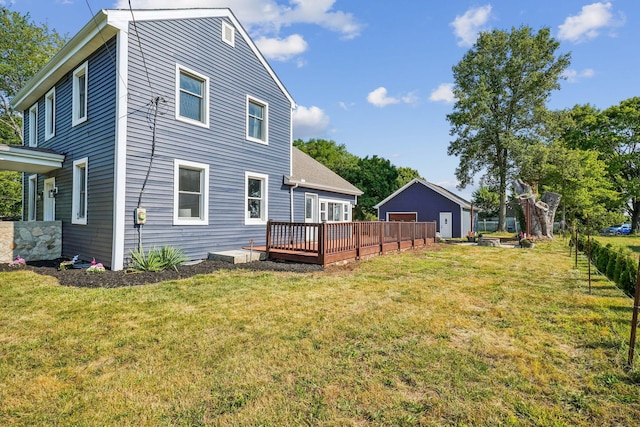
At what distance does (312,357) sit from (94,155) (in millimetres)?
8096

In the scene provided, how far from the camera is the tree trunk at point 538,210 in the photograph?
1844 centimetres

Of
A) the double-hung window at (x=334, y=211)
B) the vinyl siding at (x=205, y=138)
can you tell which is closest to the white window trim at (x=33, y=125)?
the vinyl siding at (x=205, y=138)

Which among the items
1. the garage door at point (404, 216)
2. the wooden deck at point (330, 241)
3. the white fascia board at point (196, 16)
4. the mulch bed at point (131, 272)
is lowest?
the mulch bed at point (131, 272)

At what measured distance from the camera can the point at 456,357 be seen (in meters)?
3.02

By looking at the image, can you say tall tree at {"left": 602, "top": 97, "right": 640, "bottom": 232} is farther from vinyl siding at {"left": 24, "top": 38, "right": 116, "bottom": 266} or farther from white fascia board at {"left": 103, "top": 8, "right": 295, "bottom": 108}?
vinyl siding at {"left": 24, "top": 38, "right": 116, "bottom": 266}

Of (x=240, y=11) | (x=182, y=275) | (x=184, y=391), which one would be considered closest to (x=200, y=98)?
(x=240, y=11)

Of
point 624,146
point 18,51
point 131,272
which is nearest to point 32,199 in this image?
point 131,272

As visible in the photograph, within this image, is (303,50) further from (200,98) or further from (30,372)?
(30,372)

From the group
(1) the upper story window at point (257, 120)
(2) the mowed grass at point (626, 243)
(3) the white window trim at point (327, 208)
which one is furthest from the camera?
(3) the white window trim at point (327, 208)

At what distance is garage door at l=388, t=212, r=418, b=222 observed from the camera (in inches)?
964

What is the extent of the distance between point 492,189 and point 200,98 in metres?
22.6

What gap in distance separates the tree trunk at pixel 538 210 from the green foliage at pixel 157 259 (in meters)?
19.3

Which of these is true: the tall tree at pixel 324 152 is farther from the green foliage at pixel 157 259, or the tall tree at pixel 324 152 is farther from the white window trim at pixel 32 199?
the green foliage at pixel 157 259

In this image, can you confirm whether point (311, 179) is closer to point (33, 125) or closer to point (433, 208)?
point (33, 125)
